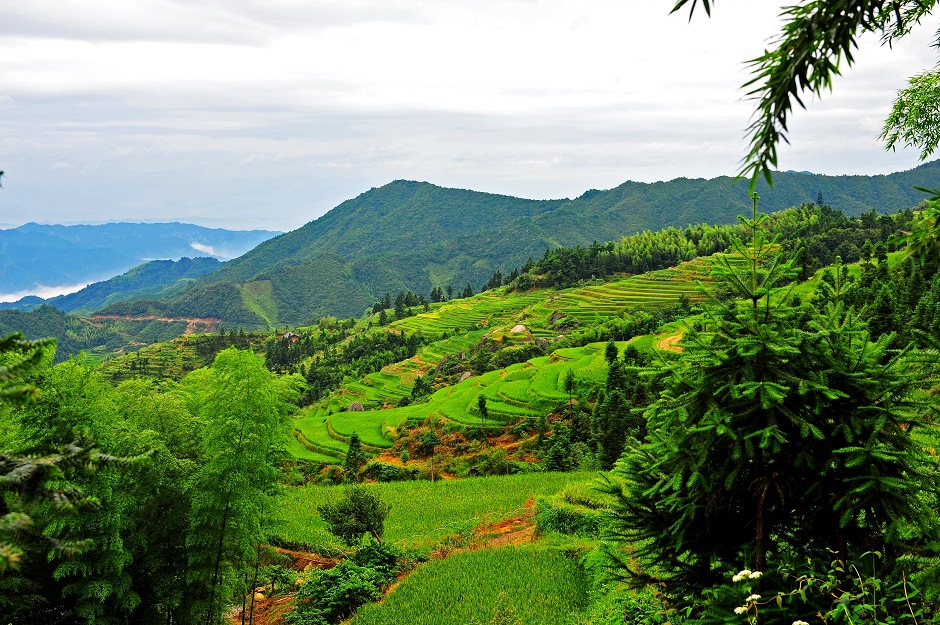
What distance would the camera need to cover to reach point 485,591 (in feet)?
50.6

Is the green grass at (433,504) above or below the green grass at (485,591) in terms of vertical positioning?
below

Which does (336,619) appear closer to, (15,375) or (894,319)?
(15,375)

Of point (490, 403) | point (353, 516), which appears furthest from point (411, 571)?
point (490, 403)

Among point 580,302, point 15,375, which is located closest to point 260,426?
point 15,375

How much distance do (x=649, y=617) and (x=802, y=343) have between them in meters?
3.59

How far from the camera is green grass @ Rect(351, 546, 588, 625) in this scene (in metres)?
14.0

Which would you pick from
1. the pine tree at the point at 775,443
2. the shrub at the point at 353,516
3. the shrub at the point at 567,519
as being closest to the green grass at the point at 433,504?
the shrub at the point at 567,519

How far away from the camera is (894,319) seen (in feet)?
92.5

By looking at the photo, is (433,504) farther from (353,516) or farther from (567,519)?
(567,519)

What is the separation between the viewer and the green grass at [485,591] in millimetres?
14016

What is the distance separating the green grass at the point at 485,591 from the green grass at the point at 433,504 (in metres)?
4.46

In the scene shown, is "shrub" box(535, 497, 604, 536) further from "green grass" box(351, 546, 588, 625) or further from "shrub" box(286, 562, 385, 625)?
"shrub" box(286, 562, 385, 625)

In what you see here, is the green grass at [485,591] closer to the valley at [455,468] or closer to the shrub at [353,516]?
the valley at [455,468]

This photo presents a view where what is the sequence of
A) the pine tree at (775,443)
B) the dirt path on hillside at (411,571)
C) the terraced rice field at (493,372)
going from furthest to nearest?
the terraced rice field at (493,372) → the dirt path on hillside at (411,571) → the pine tree at (775,443)
